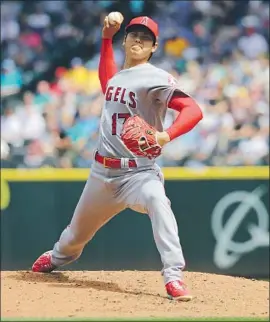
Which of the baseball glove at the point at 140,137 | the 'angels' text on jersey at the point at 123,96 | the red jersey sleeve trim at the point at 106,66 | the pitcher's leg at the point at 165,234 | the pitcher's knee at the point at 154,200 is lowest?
the pitcher's leg at the point at 165,234

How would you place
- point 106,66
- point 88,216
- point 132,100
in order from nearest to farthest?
point 132,100, point 88,216, point 106,66

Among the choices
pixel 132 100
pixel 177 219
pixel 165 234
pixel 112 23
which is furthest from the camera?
pixel 177 219

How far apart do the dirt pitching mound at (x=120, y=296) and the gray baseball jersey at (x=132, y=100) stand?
3.06 feet

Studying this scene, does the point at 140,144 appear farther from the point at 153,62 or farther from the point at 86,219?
the point at 153,62

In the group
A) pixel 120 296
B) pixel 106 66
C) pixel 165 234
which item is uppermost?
pixel 106 66

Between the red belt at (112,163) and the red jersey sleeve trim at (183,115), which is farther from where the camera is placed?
the red belt at (112,163)

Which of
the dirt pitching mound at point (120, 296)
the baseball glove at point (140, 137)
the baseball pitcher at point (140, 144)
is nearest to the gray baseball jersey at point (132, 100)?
the baseball pitcher at point (140, 144)

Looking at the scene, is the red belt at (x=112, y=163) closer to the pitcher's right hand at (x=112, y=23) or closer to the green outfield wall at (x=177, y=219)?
the pitcher's right hand at (x=112, y=23)

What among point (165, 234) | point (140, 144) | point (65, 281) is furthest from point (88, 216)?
point (140, 144)

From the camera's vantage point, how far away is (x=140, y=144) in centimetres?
540

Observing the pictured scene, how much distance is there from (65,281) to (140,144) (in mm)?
→ 1390

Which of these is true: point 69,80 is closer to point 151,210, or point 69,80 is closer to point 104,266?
point 104,266

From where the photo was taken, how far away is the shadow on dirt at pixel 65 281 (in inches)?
236

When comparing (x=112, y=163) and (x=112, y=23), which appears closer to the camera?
(x=112, y=163)
